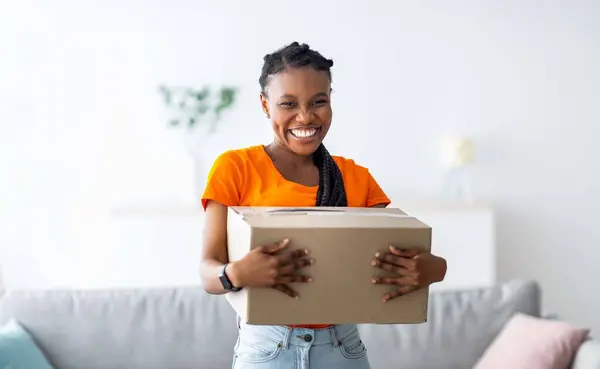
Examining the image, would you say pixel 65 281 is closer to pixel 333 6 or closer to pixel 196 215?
pixel 196 215

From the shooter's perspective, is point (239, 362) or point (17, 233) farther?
point (17, 233)

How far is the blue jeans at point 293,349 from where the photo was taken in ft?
5.03

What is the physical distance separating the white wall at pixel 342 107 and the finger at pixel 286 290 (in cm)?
264

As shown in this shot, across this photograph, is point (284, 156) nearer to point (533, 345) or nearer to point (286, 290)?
point (286, 290)

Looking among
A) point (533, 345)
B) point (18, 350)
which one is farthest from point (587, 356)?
point (18, 350)

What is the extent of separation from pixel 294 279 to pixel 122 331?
1.55 meters

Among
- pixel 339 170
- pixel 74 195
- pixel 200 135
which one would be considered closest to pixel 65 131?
pixel 74 195

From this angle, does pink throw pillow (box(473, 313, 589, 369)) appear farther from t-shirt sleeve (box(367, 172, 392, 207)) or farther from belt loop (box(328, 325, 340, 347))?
belt loop (box(328, 325, 340, 347))

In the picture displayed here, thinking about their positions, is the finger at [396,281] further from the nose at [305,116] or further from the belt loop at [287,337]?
the nose at [305,116]

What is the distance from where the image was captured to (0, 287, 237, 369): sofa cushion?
2.80 metres

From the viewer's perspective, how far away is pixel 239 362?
1573mm

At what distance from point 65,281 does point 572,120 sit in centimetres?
277

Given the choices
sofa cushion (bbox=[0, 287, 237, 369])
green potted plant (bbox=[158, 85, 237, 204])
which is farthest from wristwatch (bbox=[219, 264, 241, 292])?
green potted plant (bbox=[158, 85, 237, 204])

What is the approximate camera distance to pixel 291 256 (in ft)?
4.61
